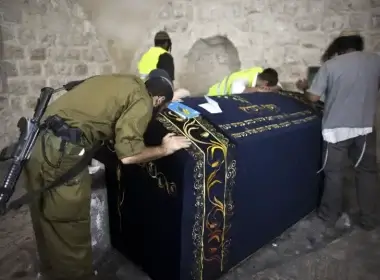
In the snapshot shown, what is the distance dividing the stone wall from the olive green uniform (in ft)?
8.86

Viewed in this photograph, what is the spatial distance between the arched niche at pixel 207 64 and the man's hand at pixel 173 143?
3.18m

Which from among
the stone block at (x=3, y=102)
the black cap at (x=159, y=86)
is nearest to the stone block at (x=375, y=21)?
the black cap at (x=159, y=86)

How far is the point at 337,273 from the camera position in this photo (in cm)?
225

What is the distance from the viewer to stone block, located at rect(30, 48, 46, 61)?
4.22m

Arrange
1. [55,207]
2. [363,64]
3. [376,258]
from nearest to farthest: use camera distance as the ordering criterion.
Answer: [55,207]
[376,258]
[363,64]

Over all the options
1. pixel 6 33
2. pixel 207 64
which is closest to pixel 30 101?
pixel 6 33

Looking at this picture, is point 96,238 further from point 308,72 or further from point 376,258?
point 308,72

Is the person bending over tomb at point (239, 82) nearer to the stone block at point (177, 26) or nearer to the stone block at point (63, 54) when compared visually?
the stone block at point (177, 26)

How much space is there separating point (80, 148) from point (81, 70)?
3125 mm

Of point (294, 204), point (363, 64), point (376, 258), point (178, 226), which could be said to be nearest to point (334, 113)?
point (363, 64)

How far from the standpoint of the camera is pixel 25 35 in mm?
4121

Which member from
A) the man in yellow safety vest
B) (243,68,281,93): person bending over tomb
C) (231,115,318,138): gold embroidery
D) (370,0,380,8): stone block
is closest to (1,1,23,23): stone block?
the man in yellow safety vest

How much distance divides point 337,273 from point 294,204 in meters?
0.58

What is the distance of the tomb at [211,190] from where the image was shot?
1.85 metres
